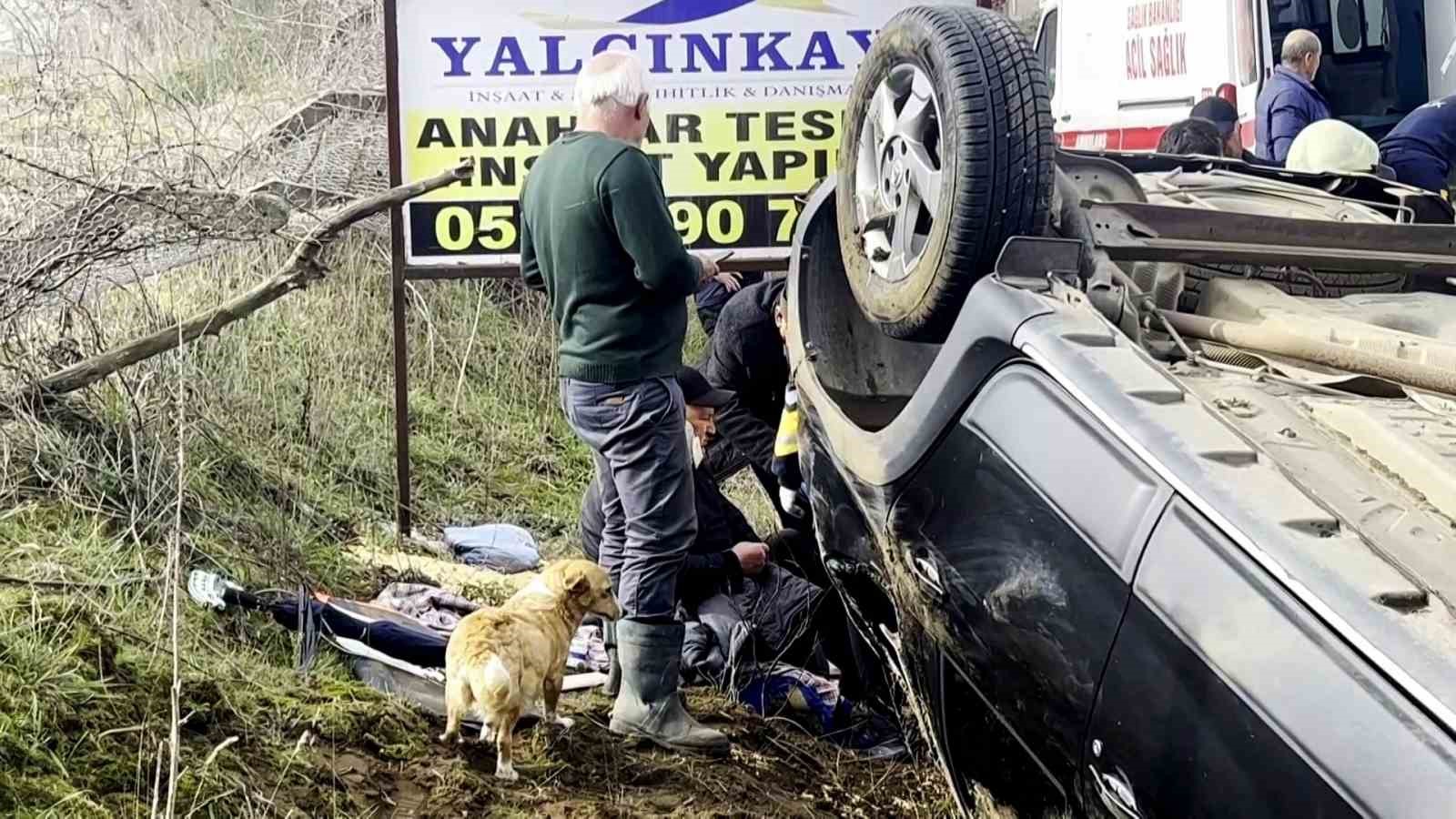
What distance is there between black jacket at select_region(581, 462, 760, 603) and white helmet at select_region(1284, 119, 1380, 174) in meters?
2.59

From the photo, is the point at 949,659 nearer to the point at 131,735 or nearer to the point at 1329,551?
the point at 1329,551

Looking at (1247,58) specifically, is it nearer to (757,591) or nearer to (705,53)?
(705,53)

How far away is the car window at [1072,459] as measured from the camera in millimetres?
2248

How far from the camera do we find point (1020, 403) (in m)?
2.63

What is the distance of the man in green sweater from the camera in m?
4.09

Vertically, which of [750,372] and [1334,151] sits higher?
[1334,151]

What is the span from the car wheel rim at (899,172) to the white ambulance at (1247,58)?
18.1ft

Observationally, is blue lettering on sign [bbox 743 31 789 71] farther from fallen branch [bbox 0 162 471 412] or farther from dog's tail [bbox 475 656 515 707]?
dog's tail [bbox 475 656 515 707]

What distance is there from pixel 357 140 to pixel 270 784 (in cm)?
509

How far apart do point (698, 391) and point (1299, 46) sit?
14.7 ft

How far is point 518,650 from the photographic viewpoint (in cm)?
383

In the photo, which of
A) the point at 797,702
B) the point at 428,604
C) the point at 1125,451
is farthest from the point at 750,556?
the point at 1125,451

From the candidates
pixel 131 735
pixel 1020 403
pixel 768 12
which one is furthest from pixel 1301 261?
pixel 768 12

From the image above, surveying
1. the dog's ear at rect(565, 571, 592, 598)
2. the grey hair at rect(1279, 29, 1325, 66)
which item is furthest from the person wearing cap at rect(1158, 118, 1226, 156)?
the dog's ear at rect(565, 571, 592, 598)
